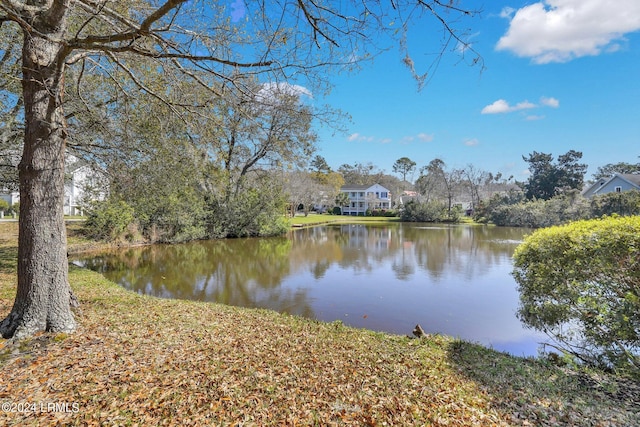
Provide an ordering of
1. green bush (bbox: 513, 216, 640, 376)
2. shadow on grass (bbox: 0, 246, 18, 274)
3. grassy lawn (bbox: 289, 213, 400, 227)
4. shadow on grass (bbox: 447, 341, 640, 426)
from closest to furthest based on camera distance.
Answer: shadow on grass (bbox: 447, 341, 640, 426) → green bush (bbox: 513, 216, 640, 376) → shadow on grass (bbox: 0, 246, 18, 274) → grassy lawn (bbox: 289, 213, 400, 227)

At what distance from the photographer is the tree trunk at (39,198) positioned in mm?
3352

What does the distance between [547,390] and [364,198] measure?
51.8m

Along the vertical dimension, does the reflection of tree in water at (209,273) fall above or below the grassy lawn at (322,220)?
below

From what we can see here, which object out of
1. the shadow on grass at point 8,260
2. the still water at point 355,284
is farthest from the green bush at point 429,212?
the shadow on grass at point 8,260

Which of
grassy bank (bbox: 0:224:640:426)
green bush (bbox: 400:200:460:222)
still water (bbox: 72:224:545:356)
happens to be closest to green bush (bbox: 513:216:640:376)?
grassy bank (bbox: 0:224:640:426)

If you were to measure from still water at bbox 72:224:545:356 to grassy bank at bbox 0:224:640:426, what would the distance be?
1.83 m

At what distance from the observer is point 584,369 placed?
3623 millimetres

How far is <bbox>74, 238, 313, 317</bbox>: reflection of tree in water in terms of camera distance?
7414mm

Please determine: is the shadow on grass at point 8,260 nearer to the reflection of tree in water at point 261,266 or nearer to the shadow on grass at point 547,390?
the reflection of tree in water at point 261,266

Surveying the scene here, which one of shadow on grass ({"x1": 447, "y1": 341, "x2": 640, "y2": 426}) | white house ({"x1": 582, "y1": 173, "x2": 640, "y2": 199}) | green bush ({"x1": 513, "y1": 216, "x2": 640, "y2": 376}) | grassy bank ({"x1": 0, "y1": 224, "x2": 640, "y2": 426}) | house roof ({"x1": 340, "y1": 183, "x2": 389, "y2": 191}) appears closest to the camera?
grassy bank ({"x1": 0, "y1": 224, "x2": 640, "y2": 426})

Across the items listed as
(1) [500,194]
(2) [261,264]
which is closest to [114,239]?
(2) [261,264]

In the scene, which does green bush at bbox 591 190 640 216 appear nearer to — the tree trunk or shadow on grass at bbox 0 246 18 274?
the tree trunk

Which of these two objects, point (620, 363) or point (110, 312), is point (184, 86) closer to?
point (110, 312)

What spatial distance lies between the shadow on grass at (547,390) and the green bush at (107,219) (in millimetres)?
14629
